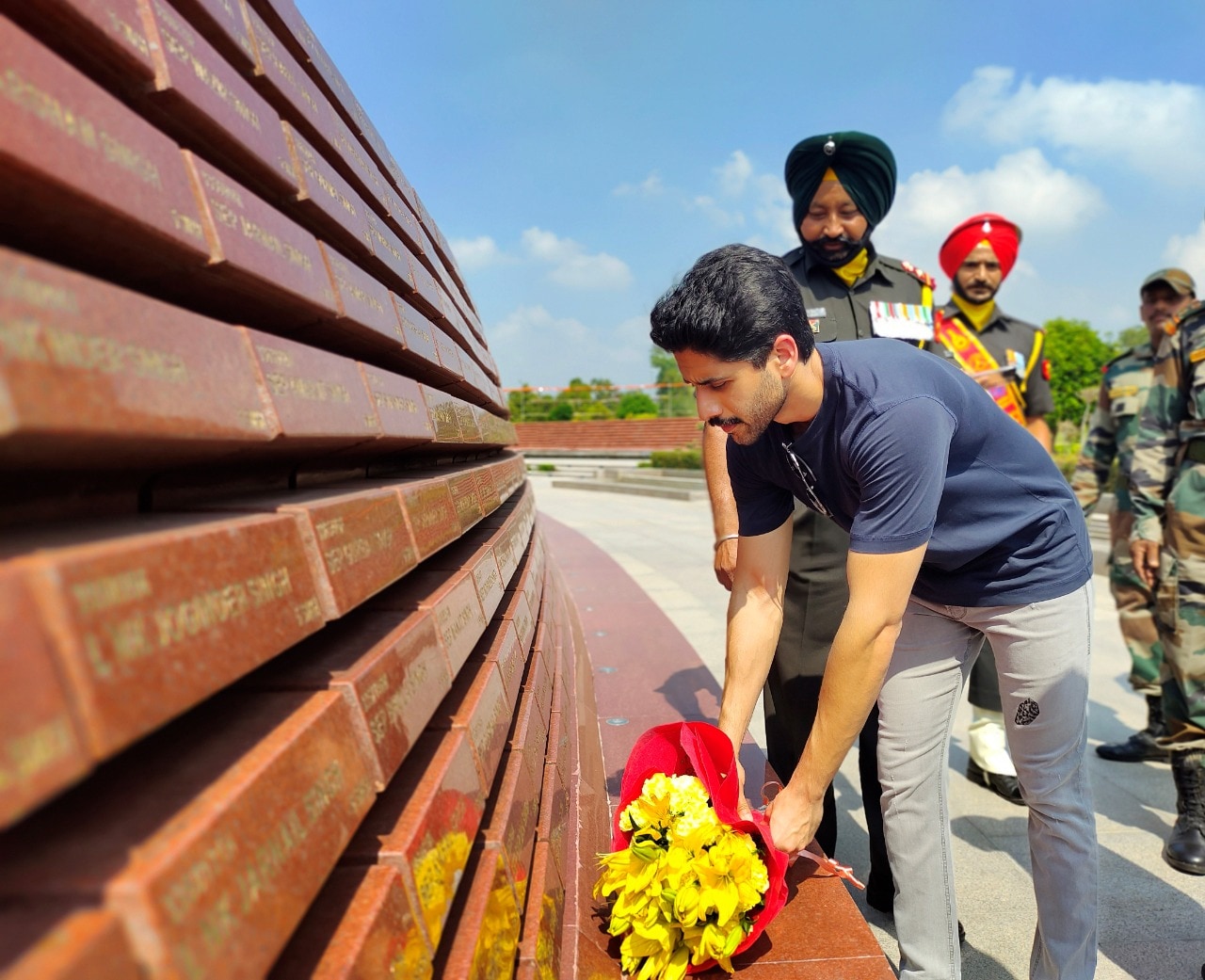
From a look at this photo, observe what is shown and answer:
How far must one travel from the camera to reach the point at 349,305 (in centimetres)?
136

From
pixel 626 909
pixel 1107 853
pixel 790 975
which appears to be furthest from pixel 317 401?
pixel 1107 853

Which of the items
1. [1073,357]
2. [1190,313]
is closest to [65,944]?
[1190,313]

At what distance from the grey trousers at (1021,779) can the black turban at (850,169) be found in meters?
1.56

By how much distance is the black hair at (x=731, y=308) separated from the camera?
5.62 feet

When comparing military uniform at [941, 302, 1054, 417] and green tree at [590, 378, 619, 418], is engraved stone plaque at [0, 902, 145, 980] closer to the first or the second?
military uniform at [941, 302, 1054, 417]

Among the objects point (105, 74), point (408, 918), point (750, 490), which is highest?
point (105, 74)

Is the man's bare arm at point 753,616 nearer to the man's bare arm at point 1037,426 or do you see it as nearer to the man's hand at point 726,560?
the man's hand at point 726,560

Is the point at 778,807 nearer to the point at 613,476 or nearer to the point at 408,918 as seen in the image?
the point at 408,918

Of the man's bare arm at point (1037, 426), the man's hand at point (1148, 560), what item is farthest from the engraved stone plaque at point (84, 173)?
the man's bare arm at point (1037, 426)

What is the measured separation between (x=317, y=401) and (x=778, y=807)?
1.37m

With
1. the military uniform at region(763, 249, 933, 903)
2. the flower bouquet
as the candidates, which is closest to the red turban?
the military uniform at region(763, 249, 933, 903)

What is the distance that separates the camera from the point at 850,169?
9.50 ft

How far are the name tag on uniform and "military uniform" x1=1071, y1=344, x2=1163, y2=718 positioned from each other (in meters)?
1.68

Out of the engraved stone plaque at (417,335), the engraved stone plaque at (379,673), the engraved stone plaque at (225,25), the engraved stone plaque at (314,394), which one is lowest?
the engraved stone plaque at (379,673)
